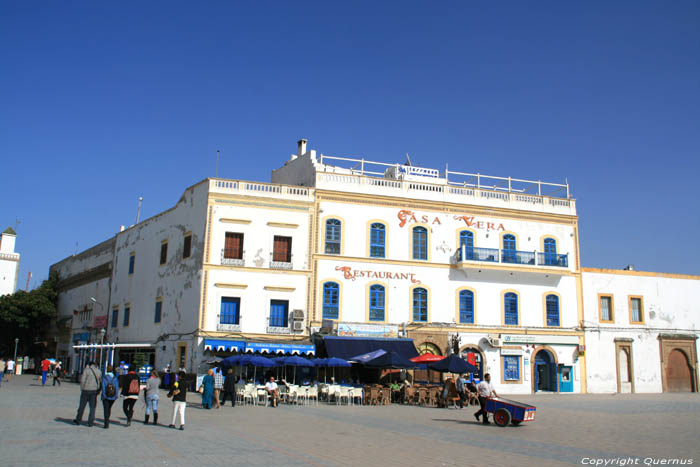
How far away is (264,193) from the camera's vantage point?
111 ft

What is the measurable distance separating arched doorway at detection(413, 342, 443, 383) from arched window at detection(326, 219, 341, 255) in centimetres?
677

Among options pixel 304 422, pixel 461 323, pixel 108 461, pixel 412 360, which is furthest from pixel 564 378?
pixel 108 461

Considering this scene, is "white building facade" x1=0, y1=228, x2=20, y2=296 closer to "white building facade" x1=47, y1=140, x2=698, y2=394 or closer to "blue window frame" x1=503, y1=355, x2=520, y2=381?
"white building facade" x1=47, y1=140, x2=698, y2=394

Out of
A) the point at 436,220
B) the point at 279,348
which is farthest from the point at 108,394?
the point at 436,220

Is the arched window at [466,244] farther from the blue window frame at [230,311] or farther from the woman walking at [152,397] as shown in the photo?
the woman walking at [152,397]

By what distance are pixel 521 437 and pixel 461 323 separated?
19.9 meters

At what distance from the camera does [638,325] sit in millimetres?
38906

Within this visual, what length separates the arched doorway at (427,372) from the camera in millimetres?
34309

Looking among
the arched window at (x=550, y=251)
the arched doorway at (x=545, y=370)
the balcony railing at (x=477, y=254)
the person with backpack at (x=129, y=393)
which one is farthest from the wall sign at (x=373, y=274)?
the person with backpack at (x=129, y=393)

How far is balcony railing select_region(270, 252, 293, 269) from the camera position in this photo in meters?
33.0

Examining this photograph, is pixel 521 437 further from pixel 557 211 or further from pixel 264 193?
pixel 557 211

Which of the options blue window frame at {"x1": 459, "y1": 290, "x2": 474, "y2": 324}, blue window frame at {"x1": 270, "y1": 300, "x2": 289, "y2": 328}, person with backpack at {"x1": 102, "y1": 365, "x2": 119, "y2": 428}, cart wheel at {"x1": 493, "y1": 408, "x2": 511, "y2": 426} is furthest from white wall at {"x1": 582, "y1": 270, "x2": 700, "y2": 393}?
person with backpack at {"x1": 102, "y1": 365, "x2": 119, "y2": 428}

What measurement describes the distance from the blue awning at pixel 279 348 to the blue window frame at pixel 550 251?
14816 mm

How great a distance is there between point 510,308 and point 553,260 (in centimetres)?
380
